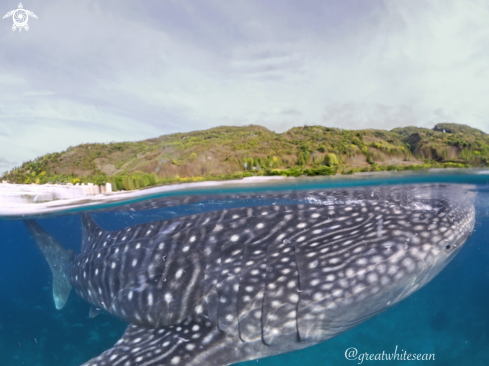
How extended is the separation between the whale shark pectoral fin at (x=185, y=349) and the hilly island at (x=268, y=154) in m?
4.10

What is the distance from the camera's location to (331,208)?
199 inches

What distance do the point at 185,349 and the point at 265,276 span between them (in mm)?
1217

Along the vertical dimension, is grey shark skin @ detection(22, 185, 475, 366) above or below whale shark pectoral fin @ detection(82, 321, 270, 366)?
above

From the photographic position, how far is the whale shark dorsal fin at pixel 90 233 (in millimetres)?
6516

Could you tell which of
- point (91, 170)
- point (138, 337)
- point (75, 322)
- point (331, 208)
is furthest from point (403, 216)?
point (75, 322)

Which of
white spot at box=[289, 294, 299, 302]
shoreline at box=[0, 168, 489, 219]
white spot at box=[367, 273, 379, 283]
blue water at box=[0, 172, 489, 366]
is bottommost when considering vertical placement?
blue water at box=[0, 172, 489, 366]

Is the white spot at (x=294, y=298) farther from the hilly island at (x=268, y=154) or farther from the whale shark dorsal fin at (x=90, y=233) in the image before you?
the whale shark dorsal fin at (x=90, y=233)

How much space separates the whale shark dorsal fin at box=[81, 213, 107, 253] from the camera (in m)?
6.52

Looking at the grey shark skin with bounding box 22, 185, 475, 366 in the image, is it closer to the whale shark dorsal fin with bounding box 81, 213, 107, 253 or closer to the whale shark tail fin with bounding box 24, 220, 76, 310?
the whale shark dorsal fin with bounding box 81, 213, 107, 253

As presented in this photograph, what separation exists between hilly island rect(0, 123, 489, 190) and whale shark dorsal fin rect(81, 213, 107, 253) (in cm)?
137

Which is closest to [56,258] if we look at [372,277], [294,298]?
[294,298]

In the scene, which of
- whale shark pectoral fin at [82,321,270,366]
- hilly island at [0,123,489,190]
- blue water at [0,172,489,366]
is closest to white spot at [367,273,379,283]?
whale shark pectoral fin at [82,321,270,366]

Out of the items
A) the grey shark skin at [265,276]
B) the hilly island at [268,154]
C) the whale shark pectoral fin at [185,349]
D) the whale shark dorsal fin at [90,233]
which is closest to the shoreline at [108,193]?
the hilly island at [268,154]

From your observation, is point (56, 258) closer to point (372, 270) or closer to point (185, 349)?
point (185, 349)
